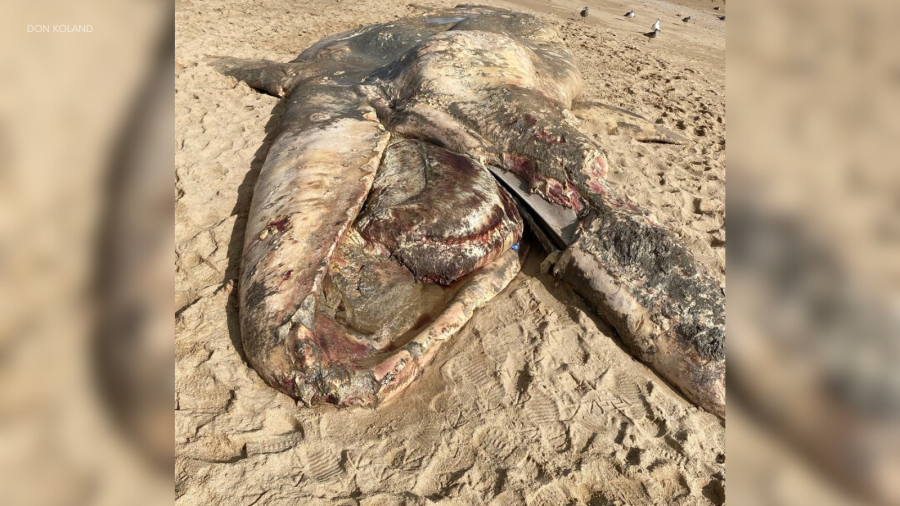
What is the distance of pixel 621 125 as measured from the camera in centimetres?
530

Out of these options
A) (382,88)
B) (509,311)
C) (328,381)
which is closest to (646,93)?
(382,88)

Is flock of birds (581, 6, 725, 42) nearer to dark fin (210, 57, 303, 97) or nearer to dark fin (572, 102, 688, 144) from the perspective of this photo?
dark fin (572, 102, 688, 144)

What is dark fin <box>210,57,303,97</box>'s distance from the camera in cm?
534

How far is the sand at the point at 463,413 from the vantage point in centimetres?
224

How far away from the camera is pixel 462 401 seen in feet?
8.71
